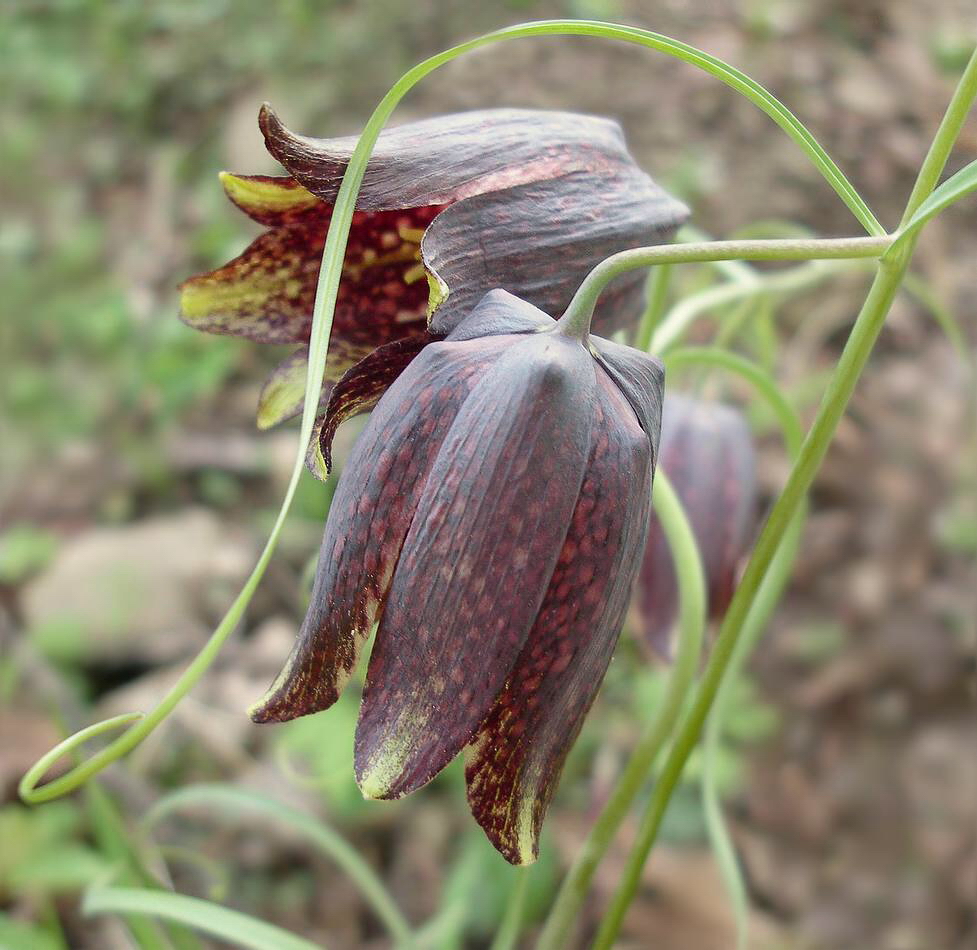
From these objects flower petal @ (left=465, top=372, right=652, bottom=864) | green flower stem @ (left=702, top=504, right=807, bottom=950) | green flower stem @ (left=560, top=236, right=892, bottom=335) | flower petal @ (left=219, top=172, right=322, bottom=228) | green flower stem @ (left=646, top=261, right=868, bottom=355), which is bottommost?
green flower stem @ (left=702, top=504, right=807, bottom=950)

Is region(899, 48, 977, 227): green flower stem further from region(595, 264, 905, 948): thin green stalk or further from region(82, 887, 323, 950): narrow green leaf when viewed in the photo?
region(82, 887, 323, 950): narrow green leaf

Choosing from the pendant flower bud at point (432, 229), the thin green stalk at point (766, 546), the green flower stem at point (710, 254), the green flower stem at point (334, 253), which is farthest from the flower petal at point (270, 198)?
the thin green stalk at point (766, 546)

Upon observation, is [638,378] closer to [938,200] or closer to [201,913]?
[938,200]

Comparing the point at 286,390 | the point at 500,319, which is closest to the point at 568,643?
the point at 500,319

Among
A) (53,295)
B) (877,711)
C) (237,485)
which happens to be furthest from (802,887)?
(53,295)

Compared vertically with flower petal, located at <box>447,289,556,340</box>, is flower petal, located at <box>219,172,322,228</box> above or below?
above

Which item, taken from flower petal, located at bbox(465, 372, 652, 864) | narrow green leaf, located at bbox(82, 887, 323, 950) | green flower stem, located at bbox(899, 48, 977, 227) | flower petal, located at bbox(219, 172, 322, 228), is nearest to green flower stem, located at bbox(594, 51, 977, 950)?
green flower stem, located at bbox(899, 48, 977, 227)
